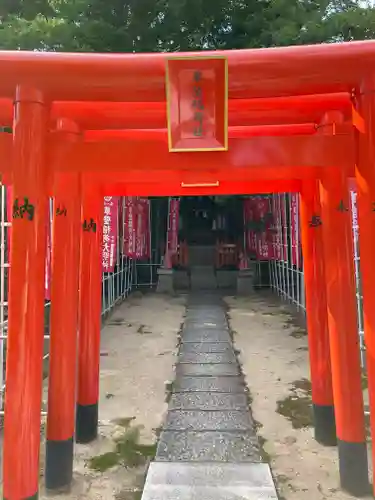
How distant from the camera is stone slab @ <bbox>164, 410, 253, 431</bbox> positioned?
3.82 meters

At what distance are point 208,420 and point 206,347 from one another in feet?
8.89

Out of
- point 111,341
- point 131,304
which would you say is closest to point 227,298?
point 131,304

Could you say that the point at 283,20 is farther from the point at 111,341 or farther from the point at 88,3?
the point at 111,341

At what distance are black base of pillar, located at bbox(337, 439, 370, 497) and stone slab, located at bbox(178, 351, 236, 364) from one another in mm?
3105

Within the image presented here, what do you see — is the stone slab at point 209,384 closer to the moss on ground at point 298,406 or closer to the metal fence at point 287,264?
the moss on ground at point 298,406

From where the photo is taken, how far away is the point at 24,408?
2.33 m

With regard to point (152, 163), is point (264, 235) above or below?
below

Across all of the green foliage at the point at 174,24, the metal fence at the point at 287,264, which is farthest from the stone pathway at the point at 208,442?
the green foliage at the point at 174,24

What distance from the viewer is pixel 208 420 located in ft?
13.1

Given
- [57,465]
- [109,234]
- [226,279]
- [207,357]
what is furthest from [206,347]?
[226,279]

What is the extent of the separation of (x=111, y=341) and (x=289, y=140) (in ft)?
18.2

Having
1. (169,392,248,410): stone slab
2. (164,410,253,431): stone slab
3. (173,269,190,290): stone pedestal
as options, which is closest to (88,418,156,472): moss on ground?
(164,410,253,431): stone slab

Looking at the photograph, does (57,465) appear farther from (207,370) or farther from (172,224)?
(172,224)

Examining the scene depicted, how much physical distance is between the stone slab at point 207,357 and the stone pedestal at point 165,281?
6.54 metres
